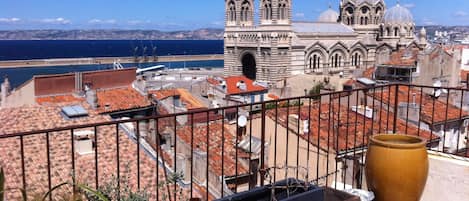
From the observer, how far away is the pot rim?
406 cm

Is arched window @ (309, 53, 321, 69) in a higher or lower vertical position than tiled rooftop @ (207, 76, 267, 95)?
higher

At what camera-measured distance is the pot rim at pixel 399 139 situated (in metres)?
4.06

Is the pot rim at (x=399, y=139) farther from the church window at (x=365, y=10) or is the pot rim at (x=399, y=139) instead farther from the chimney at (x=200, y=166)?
the church window at (x=365, y=10)

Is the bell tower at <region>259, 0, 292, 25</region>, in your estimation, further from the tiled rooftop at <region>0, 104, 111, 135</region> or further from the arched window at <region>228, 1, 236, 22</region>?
the tiled rooftop at <region>0, 104, 111, 135</region>

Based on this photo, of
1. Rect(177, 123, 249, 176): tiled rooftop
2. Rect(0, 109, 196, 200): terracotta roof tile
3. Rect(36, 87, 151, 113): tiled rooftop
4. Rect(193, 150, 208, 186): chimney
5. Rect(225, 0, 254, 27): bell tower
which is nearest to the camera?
Rect(0, 109, 196, 200): terracotta roof tile

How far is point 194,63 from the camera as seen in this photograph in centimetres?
10025

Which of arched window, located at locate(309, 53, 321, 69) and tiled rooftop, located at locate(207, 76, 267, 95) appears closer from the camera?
tiled rooftop, located at locate(207, 76, 267, 95)

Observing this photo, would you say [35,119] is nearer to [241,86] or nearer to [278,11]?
[241,86]

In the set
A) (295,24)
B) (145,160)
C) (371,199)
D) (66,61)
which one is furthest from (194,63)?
(371,199)

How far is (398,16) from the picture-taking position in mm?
56719

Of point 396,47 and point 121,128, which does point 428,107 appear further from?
point 396,47

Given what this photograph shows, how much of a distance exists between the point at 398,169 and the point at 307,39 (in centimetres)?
4823

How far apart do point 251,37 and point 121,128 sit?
131 ft

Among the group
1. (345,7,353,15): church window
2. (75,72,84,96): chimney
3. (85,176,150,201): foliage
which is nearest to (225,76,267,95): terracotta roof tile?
(75,72,84,96): chimney
